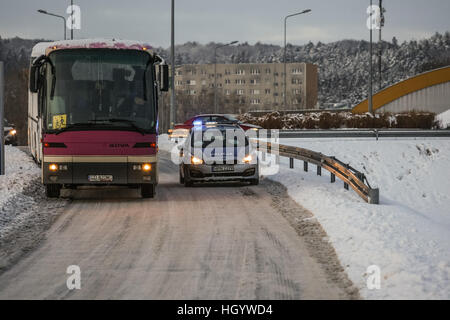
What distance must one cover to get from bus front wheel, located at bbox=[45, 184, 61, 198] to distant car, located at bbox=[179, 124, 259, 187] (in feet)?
11.8

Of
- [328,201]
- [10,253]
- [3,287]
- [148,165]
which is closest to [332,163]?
[328,201]

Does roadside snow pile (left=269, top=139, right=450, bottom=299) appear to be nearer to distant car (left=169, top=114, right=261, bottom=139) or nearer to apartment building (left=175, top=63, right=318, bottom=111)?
distant car (left=169, top=114, right=261, bottom=139)

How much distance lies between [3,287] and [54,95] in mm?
8016

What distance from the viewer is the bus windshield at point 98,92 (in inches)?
629

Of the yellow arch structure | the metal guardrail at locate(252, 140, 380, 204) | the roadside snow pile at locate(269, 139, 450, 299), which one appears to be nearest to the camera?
the roadside snow pile at locate(269, 139, 450, 299)

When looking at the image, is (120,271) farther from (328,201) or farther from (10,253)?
(328,201)

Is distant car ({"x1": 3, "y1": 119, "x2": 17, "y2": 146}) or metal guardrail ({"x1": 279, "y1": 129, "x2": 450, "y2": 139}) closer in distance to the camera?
metal guardrail ({"x1": 279, "y1": 129, "x2": 450, "y2": 139})

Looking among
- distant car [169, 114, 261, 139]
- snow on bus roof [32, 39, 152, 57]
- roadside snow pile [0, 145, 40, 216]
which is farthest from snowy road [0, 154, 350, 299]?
distant car [169, 114, 261, 139]

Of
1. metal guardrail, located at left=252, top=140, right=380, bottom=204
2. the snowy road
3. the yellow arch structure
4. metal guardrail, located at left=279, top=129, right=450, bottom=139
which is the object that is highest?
the yellow arch structure

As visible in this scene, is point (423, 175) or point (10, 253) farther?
point (423, 175)

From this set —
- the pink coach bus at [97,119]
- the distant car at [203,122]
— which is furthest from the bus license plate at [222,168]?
the distant car at [203,122]

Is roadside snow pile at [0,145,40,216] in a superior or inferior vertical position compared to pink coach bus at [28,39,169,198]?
inferior

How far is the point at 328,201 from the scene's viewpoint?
15.8 metres

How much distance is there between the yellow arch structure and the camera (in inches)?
2719
